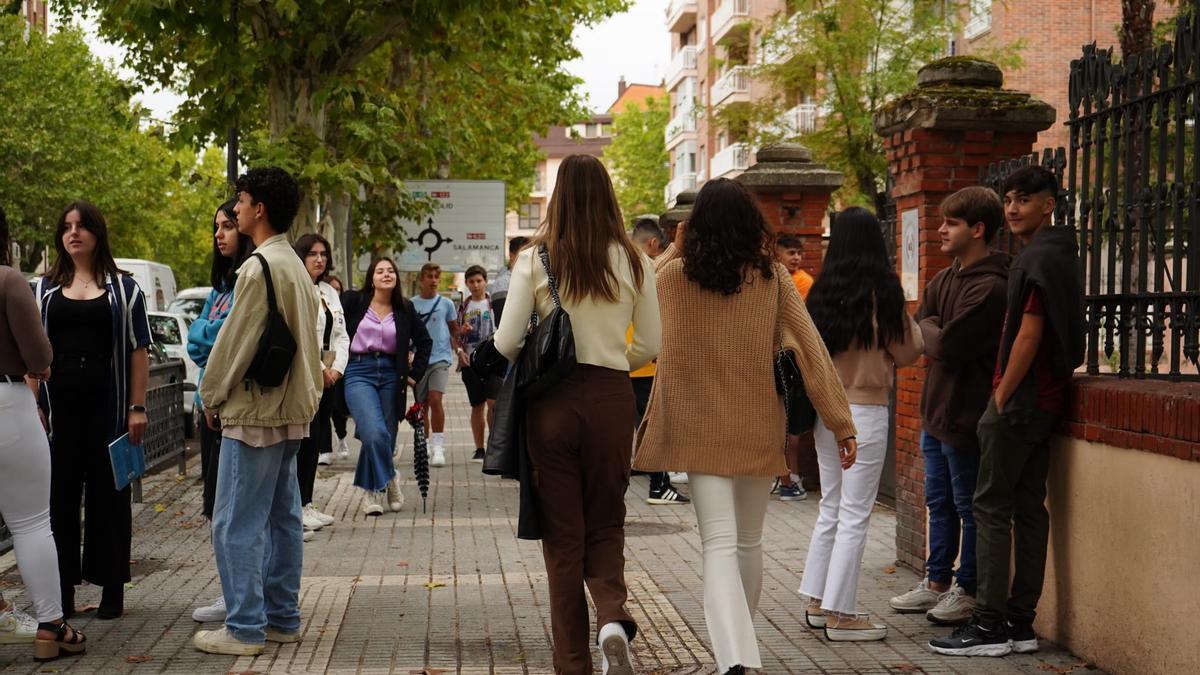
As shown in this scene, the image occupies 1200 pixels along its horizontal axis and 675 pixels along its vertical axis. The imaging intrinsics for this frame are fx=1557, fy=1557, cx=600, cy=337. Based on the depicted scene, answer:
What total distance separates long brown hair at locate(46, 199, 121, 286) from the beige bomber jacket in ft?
3.60

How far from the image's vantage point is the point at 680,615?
7496mm

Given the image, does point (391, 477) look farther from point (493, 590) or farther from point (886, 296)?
point (886, 296)

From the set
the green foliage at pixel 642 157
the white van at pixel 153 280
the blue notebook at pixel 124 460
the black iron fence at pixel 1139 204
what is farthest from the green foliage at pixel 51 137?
the black iron fence at pixel 1139 204

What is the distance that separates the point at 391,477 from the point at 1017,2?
29.6 m

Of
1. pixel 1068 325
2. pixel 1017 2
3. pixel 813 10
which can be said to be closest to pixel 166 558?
pixel 1068 325

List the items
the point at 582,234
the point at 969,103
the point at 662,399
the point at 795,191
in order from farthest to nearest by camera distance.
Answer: the point at 795,191 < the point at 969,103 < the point at 662,399 < the point at 582,234

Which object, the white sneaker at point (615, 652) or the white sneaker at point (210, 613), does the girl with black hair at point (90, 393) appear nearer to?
the white sneaker at point (210, 613)

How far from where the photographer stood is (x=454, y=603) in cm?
787

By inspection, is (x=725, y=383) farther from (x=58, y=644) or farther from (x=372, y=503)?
(x=372, y=503)

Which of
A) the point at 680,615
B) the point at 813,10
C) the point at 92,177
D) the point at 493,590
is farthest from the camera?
the point at 92,177

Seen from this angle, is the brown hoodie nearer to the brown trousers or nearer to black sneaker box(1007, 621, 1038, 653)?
black sneaker box(1007, 621, 1038, 653)

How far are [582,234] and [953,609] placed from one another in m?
2.77

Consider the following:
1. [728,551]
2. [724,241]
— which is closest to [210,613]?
[728,551]

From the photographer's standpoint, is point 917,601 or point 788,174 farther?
point 788,174
